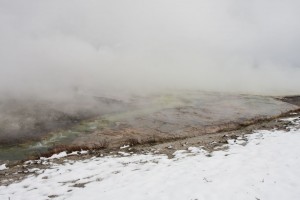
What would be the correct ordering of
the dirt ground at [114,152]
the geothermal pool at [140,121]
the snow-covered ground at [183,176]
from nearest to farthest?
1. the snow-covered ground at [183,176]
2. the dirt ground at [114,152]
3. the geothermal pool at [140,121]

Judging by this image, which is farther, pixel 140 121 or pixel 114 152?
pixel 140 121

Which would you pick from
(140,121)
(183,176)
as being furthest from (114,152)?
(140,121)

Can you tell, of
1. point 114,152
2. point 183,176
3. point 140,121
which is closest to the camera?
point 183,176

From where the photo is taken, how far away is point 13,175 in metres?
16.8

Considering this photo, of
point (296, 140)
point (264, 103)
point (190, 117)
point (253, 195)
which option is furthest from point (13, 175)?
point (264, 103)

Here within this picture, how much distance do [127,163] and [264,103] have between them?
155 feet

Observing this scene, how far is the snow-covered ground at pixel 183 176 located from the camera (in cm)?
1117

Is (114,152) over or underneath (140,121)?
over

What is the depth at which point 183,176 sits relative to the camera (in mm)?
13211

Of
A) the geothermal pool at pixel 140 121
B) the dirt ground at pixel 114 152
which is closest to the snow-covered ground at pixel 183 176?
the dirt ground at pixel 114 152

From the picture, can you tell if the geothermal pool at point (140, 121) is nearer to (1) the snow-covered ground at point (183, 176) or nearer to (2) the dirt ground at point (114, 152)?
(2) the dirt ground at point (114, 152)

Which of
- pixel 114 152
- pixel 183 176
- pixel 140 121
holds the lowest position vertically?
pixel 140 121

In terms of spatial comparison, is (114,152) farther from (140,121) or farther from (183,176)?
(140,121)

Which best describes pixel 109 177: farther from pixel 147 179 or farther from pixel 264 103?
pixel 264 103
